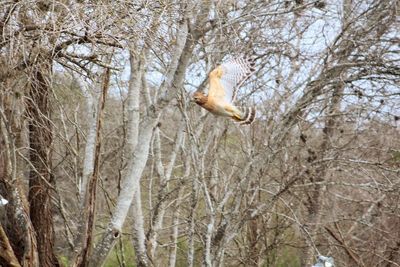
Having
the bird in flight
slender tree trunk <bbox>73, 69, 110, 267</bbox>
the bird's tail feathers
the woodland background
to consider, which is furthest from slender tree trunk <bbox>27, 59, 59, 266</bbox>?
the bird's tail feathers

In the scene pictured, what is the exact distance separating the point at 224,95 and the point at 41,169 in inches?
123

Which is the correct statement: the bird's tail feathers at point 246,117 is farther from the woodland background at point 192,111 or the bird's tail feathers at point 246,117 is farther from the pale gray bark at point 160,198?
the pale gray bark at point 160,198

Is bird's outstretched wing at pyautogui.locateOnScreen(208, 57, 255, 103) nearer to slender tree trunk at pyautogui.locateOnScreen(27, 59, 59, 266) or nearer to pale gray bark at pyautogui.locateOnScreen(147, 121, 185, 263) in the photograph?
slender tree trunk at pyautogui.locateOnScreen(27, 59, 59, 266)

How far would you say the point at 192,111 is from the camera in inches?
365

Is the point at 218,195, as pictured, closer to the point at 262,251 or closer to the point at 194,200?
the point at 262,251

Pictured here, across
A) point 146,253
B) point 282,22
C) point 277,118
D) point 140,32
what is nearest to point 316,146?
point 277,118

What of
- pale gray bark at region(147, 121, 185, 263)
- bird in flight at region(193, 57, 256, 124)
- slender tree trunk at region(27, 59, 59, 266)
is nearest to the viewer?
bird in flight at region(193, 57, 256, 124)

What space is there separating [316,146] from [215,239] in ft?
7.17

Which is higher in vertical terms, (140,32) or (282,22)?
(282,22)

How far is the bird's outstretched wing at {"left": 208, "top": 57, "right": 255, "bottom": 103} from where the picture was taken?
404 centimetres

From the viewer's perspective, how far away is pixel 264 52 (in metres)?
7.53

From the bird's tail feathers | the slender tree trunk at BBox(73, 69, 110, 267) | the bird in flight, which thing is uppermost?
the bird in flight

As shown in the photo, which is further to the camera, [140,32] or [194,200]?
[194,200]

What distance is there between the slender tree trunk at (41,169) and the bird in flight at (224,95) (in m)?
1.83
